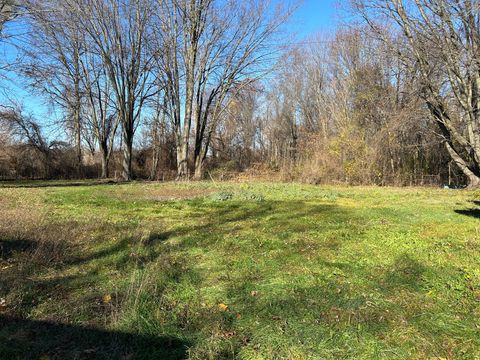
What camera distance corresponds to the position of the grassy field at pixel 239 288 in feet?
10.4

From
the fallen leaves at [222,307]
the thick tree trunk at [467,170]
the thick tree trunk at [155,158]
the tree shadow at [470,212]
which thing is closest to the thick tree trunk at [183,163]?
the thick tree trunk at [155,158]

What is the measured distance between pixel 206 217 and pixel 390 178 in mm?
14533

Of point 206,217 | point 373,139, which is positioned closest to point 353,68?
point 373,139

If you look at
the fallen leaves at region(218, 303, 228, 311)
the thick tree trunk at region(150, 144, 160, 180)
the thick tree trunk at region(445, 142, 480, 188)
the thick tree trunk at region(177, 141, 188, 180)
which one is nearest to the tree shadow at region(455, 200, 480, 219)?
the fallen leaves at region(218, 303, 228, 311)

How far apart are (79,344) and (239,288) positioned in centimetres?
168

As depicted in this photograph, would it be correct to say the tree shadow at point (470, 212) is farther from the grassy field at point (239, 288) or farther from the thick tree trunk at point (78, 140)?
the thick tree trunk at point (78, 140)

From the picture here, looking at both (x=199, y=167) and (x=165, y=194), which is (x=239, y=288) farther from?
(x=199, y=167)

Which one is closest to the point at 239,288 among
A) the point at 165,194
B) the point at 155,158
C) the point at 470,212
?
the point at 470,212

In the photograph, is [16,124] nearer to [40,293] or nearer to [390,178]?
[390,178]

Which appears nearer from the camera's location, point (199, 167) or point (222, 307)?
point (222, 307)

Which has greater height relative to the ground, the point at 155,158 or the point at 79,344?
the point at 155,158

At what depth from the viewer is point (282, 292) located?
413cm

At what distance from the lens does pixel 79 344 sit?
3270 millimetres

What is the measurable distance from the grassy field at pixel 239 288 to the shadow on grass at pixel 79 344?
1 cm
